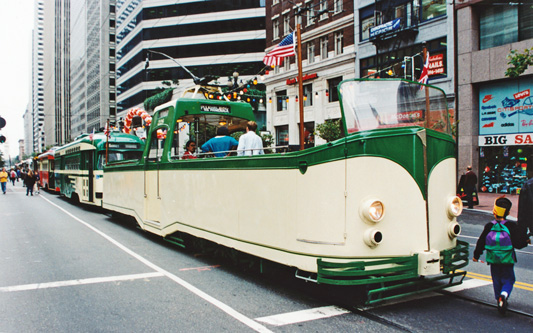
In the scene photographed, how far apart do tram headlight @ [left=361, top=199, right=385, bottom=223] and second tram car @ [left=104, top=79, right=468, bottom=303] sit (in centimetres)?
1

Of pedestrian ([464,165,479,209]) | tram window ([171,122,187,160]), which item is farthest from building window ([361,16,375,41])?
tram window ([171,122,187,160])

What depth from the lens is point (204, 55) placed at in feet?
166

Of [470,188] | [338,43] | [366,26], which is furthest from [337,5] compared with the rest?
[470,188]

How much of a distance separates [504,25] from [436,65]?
4018mm

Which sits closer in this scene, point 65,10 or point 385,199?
point 385,199

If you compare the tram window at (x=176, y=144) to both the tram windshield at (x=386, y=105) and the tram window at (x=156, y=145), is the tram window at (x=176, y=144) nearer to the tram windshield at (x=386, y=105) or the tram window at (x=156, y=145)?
the tram window at (x=156, y=145)

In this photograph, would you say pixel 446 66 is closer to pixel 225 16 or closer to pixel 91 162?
pixel 91 162

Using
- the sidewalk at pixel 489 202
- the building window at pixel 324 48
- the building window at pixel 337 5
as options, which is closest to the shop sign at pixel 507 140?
the sidewalk at pixel 489 202

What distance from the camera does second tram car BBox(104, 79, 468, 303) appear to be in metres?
4.83

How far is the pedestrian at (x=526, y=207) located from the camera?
5.40 metres

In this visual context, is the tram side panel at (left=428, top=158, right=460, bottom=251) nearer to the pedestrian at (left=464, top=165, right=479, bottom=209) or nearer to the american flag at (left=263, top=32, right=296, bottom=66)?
the american flag at (left=263, top=32, right=296, bottom=66)

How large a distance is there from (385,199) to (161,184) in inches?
221

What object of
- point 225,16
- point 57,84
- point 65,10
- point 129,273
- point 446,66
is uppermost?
point 65,10

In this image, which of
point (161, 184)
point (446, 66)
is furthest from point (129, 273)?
point (446, 66)
